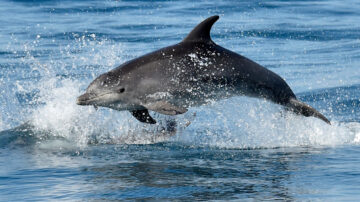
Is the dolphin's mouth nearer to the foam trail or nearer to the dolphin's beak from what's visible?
the dolphin's beak

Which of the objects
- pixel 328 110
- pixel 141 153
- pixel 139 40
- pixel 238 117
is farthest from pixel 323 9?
pixel 141 153

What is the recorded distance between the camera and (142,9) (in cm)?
2773

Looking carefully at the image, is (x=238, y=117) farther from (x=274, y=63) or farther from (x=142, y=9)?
(x=142, y=9)

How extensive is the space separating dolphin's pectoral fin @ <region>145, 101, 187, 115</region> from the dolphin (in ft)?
0.23

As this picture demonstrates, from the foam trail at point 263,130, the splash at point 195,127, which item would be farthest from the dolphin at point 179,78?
the foam trail at point 263,130

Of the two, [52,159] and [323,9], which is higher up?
[323,9]

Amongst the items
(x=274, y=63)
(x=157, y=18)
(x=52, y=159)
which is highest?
(x=157, y=18)

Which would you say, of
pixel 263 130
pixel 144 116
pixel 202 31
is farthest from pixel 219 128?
pixel 202 31

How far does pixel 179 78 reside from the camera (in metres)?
8.95

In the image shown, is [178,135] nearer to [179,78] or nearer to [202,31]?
[179,78]

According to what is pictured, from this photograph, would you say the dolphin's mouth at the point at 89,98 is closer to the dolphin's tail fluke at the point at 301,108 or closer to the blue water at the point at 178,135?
the blue water at the point at 178,135

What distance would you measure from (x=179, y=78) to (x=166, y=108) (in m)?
0.63

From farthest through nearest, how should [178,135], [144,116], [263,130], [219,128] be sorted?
[219,128] < [263,130] < [178,135] < [144,116]

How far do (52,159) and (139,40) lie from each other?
1271cm
